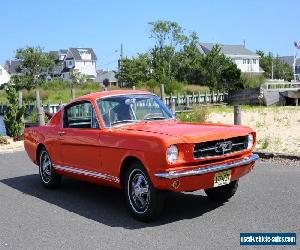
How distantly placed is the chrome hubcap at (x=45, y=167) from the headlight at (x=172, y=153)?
11.4ft

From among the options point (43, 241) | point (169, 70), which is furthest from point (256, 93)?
point (43, 241)

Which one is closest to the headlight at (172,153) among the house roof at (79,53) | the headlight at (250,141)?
the headlight at (250,141)

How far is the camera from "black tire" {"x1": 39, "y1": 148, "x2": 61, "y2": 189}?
841 centimetres

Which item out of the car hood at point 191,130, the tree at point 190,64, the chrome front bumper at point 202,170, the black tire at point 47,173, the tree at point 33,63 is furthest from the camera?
the tree at point 33,63

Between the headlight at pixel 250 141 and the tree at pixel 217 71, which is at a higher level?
the tree at pixel 217 71

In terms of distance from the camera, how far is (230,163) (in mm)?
6207

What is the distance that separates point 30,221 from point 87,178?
117cm

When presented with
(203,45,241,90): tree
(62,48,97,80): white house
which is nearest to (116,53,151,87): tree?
(203,45,241,90): tree

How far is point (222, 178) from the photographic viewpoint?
6129 millimetres

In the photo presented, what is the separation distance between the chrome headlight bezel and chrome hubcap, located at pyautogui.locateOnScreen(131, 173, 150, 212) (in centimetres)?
51

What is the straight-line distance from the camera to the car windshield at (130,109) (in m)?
6.99

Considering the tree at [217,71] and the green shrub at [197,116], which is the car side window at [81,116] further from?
the tree at [217,71]

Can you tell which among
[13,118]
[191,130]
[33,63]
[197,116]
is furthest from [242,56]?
[191,130]

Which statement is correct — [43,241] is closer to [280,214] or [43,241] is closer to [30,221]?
[30,221]
